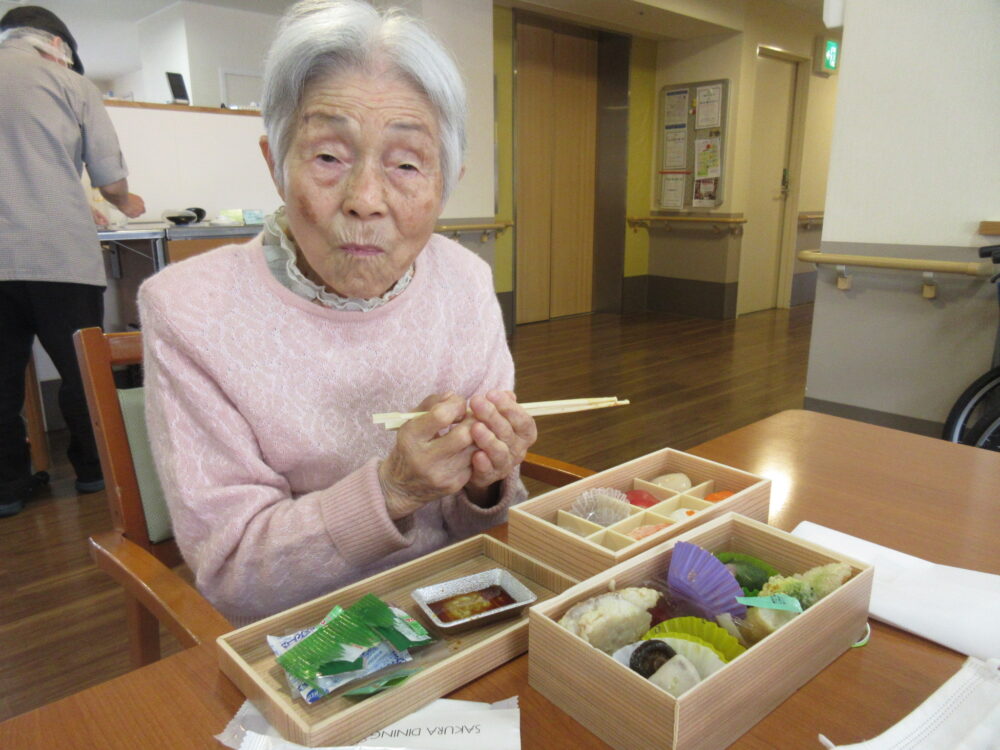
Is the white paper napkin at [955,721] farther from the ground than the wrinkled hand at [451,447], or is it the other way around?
the wrinkled hand at [451,447]

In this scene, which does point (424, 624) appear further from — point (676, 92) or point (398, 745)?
point (676, 92)

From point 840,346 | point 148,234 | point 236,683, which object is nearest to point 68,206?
point 148,234

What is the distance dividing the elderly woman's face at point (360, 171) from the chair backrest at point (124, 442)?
1.20 ft

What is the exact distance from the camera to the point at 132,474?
1.04 metres

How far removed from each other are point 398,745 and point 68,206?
104 inches

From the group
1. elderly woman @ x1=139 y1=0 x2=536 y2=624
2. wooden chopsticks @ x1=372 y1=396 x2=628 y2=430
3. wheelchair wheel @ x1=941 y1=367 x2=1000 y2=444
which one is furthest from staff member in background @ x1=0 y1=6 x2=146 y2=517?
wheelchair wheel @ x1=941 y1=367 x2=1000 y2=444

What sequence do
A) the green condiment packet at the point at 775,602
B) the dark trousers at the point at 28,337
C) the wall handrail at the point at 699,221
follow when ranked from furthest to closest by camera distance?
the wall handrail at the point at 699,221, the dark trousers at the point at 28,337, the green condiment packet at the point at 775,602

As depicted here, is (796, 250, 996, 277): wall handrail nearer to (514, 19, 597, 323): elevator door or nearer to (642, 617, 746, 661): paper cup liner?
(642, 617, 746, 661): paper cup liner

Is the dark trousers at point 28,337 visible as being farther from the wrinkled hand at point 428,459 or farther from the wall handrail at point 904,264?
the wall handrail at point 904,264

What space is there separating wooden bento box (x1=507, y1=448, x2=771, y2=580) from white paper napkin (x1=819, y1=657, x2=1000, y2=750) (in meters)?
0.25

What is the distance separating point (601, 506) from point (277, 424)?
0.44 metres

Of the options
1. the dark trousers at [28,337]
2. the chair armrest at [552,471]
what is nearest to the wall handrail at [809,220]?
the dark trousers at [28,337]

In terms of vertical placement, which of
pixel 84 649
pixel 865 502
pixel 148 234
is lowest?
pixel 84 649

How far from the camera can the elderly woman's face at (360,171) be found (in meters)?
0.85
